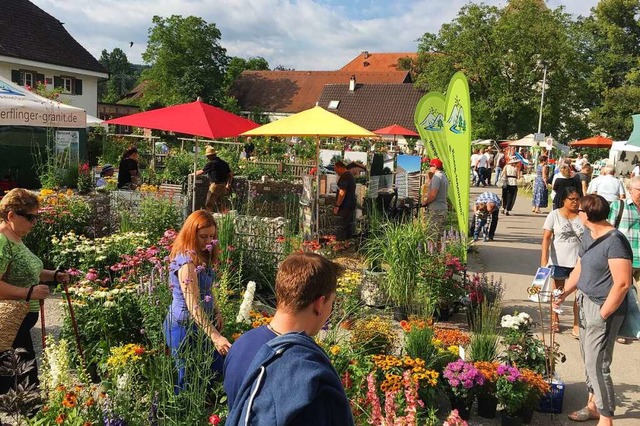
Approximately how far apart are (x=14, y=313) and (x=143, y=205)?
455 cm

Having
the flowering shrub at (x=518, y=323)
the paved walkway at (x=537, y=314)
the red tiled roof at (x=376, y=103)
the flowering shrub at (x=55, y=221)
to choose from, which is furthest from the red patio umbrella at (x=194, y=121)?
the red tiled roof at (x=376, y=103)

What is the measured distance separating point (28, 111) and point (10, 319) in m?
6.15

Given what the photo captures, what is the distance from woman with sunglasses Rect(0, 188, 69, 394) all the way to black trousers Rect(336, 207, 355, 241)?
6.60m

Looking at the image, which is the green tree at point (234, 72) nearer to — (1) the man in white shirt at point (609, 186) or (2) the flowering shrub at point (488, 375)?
(1) the man in white shirt at point (609, 186)

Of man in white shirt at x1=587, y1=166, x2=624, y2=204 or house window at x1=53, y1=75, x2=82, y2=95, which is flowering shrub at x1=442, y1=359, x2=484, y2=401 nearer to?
man in white shirt at x1=587, y1=166, x2=624, y2=204

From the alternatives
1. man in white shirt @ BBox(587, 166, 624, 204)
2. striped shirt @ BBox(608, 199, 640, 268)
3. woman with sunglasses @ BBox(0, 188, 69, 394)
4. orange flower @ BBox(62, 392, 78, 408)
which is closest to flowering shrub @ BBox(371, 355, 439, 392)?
orange flower @ BBox(62, 392, 78, 408)

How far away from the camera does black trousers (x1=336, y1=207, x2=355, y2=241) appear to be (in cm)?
999

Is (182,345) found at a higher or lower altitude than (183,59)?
lower

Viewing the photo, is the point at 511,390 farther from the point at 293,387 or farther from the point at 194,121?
the point at 194,121

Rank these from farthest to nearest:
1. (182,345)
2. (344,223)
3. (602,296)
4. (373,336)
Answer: (344,223)
(373,336)
(602,296)
(182,345)

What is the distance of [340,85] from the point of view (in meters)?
55.9

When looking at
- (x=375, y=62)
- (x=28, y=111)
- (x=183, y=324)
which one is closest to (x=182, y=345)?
(x=183, y=324)

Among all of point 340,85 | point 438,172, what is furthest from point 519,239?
point 340,85

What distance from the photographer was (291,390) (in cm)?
160
